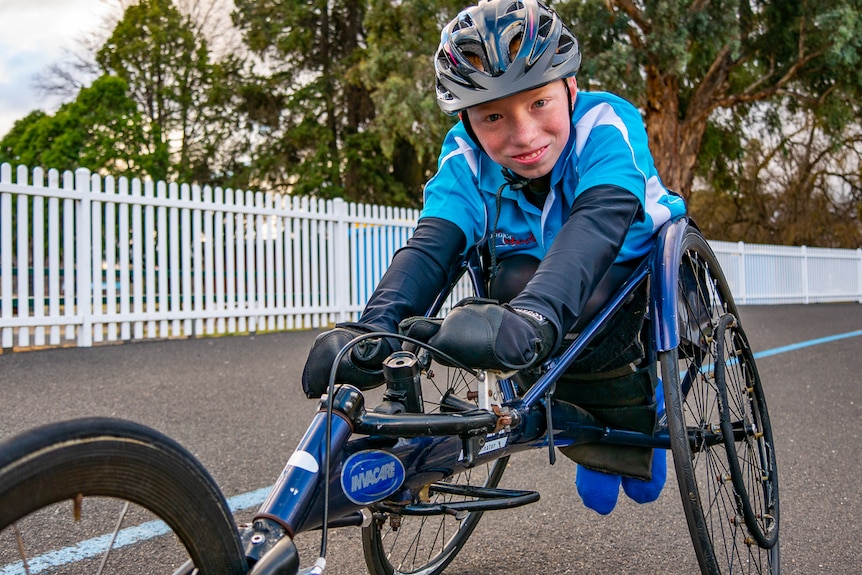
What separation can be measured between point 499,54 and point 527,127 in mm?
216

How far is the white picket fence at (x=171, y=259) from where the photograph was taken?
26.4 ft

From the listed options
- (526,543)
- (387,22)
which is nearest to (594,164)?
(526,543)

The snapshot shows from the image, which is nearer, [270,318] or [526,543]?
[526,543]

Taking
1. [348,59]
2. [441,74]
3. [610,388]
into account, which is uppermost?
[348,59]

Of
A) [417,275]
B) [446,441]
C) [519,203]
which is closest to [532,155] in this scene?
[519,203]

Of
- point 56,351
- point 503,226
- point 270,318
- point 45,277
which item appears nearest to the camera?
point 503,226

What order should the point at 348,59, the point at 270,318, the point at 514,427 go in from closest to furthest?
the point at 514,427, the point at 270,318, the point at 348,59

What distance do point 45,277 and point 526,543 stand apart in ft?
23.7

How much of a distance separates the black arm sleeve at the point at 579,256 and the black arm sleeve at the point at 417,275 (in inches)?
14.2

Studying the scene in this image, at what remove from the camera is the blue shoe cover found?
2.57m

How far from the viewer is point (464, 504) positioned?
1767 mm

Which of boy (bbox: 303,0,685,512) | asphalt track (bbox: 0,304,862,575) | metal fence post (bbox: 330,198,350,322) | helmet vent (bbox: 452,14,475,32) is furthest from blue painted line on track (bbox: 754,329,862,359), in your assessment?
helmet vent (bbox: 452,14,475,32)

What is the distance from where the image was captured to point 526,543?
2.92 meters

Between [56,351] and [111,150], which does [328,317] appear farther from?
[111,150]
